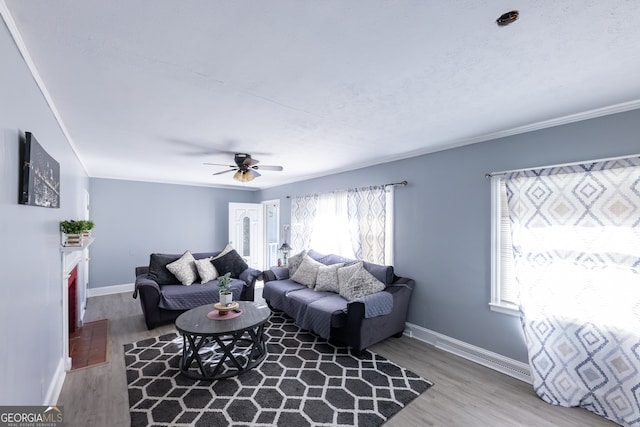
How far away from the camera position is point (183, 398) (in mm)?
2328

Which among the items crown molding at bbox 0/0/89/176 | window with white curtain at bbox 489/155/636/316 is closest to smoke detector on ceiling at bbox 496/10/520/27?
window with white curtain at bbox 489/155/636/316

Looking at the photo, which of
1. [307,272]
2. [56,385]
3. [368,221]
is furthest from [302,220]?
[56,385]

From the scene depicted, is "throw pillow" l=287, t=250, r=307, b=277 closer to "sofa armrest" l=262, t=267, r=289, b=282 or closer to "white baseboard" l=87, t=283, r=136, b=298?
"sofa armrest" l=262, t=267, r=289, b=282

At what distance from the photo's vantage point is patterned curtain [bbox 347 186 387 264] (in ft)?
13.0

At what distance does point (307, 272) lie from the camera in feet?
14.4

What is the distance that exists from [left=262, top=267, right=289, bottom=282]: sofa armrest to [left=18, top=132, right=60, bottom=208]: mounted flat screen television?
301 cm

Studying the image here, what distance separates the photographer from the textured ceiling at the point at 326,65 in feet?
4.03

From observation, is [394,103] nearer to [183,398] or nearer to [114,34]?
[114,34]

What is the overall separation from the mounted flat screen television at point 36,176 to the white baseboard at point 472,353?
3849 millimetres

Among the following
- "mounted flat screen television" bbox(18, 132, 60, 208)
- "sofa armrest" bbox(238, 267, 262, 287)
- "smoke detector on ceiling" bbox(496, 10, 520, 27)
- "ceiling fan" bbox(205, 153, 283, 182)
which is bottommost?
"sofa armrest" bbox(238, 267, 262, 287)

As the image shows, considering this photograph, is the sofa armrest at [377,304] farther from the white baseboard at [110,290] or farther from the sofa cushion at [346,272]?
the white baseboard at [110,290]

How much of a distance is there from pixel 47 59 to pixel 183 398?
2624 millimetres

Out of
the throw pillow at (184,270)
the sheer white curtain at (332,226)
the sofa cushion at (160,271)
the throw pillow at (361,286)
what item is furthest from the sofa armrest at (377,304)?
Result: the sofa cushion at (160,271)

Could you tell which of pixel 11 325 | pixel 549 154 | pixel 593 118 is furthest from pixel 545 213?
pixel 11 325
